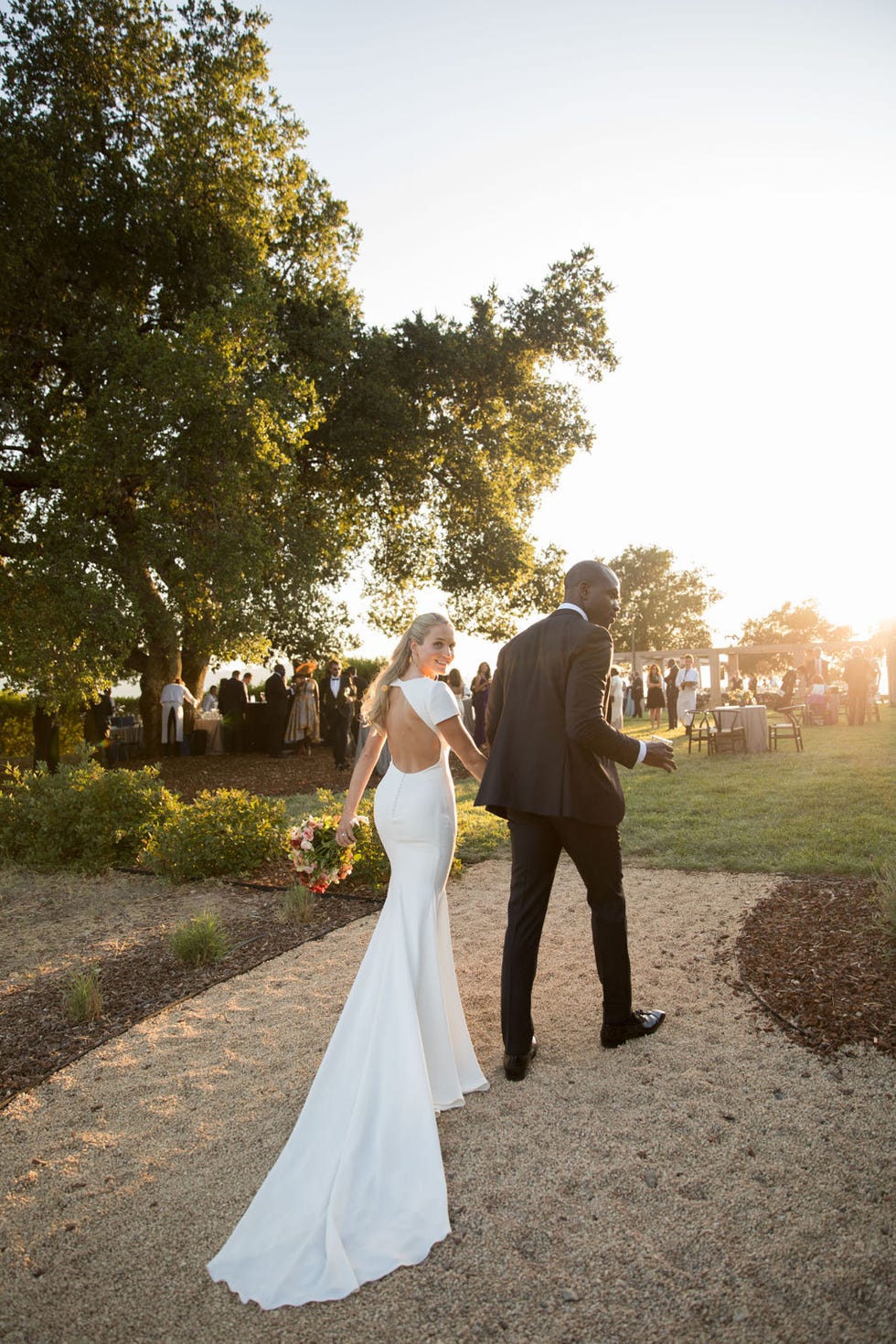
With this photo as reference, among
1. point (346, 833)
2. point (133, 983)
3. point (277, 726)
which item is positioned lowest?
point (133, 983)

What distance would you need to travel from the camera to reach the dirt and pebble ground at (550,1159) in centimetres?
241

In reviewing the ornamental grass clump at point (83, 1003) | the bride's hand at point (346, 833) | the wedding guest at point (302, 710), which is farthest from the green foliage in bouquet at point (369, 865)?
the wedding guest at point (302, 710)

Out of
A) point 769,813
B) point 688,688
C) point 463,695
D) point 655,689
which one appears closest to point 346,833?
point 769,813

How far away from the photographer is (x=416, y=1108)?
10.1ft

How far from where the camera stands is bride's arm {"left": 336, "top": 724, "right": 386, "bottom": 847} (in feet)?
13.1

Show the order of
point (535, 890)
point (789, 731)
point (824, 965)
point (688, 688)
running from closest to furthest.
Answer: point (535, 890), point (824, 965), point (789, 731), point (688, 688)

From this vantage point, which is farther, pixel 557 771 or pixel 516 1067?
pixel 516 1067

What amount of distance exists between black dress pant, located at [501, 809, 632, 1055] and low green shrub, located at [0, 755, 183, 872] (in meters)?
5.85

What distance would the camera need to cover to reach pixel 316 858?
670cm

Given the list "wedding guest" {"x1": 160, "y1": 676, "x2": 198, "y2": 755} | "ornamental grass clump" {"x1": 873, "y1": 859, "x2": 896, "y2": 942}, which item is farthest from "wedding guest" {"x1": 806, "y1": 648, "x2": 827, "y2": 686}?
"ornamental grass clump" {"x1": 873, "y1": 859, "x2": 896, "y2": 942}

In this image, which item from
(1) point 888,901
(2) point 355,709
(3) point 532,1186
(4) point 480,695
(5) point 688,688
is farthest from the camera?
(5) point 688,688

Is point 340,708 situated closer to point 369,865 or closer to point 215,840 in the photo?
point 215,840

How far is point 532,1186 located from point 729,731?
49.9 feet

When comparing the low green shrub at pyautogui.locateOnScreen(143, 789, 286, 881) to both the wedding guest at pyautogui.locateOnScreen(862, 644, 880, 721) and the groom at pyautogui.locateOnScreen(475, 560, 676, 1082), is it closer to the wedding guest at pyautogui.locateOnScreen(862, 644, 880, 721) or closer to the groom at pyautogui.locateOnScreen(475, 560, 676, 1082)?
the groom at pyautogui.locateOnScreen(475, 560, 676, 1082)
